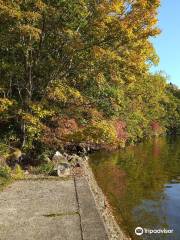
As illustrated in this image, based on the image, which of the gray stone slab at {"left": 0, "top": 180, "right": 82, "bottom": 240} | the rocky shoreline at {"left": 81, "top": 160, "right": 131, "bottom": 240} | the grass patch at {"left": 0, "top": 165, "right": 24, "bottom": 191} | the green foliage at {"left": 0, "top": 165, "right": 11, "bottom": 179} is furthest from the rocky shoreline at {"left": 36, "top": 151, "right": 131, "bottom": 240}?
the green foliage at {"left": 0, "top": 165, "right": 11, "bottom": 179}

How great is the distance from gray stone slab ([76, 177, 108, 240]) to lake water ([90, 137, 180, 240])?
47.6 inches

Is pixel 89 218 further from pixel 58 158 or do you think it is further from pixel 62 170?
pixel 58 158

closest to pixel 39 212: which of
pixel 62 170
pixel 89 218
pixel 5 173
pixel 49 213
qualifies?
pixel 49 213

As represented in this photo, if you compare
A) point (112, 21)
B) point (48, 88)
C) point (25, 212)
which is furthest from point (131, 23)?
point (25, 212)

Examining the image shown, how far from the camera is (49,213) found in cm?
1413

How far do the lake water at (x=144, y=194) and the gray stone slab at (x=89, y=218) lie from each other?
121 centimetres

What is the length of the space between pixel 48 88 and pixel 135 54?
18.6 ft

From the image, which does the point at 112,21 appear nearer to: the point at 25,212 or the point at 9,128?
the point at 9,128

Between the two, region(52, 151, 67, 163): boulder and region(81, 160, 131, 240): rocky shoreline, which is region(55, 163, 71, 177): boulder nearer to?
region(52, 151, 67, 163): boulder

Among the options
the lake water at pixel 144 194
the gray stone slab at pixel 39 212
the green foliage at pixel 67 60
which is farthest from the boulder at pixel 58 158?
the gray stone slab at pixel 39 212

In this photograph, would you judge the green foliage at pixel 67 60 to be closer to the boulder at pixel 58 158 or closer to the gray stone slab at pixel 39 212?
the boulder at pixel 58 158

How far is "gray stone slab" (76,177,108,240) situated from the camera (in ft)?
39.1

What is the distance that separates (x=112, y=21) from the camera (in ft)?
79.1

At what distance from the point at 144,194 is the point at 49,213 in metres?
7.42
